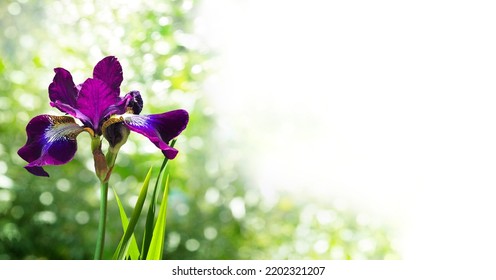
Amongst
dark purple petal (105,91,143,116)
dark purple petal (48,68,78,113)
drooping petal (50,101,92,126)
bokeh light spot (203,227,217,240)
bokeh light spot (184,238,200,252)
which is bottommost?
drooping petal (50,101,92,126)

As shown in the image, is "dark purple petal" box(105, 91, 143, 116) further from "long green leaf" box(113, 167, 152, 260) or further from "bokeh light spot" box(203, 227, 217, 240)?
"bokeh light spot" box(203, 227, 217, 240)

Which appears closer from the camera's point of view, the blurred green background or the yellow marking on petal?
the yellow marking on petal

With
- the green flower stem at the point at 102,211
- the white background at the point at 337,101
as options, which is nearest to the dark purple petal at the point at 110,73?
the green flower stem at the point at 102,211

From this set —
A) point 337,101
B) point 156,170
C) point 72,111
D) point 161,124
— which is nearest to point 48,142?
point 72,111

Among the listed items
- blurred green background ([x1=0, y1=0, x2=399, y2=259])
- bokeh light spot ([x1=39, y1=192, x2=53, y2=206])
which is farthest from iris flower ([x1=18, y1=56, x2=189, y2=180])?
bokeh light spot ([x1=39, y1=192, x2=53, y2=206])

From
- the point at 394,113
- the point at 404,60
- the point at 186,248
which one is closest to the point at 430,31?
the point at 404,60

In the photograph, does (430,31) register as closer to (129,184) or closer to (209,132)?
(209,132)

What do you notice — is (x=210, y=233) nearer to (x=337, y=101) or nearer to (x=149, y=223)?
(x=337, y=101)
